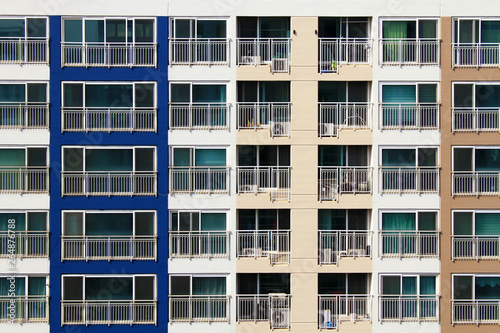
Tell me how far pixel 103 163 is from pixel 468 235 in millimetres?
13855

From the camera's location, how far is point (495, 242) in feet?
70.6

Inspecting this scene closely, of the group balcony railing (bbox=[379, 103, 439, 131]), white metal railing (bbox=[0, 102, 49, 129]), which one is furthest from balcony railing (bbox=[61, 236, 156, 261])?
balcony railing (bbox=[379, 103, 439, 131])

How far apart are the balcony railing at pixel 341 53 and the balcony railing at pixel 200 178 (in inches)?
213

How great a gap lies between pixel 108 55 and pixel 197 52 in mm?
3287

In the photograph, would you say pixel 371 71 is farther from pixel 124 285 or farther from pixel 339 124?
pixel 124 285

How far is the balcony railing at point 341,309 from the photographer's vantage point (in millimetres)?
21516

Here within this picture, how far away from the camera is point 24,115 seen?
21.4 metres

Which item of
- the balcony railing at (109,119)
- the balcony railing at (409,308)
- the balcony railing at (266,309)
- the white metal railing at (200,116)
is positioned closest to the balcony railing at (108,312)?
the balcony railing at (266,309)

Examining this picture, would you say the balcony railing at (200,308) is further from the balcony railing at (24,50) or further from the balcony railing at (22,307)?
the balcony railing at (24,50)

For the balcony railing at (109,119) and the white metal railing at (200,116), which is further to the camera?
the white metal railing at (200,116)

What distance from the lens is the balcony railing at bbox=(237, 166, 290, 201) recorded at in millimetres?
21562

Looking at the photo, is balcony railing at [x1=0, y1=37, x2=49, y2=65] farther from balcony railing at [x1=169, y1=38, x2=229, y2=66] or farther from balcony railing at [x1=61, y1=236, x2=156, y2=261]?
balcony railing at [x1=61, y1=236, x2=156, y2=261]

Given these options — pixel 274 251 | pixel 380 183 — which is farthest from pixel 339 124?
pixel 274 251
